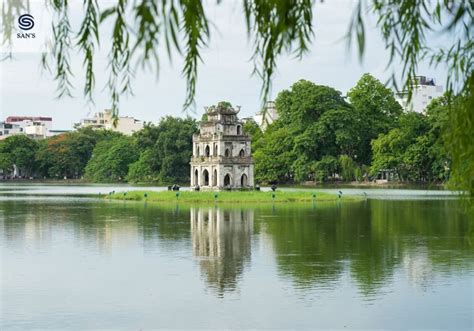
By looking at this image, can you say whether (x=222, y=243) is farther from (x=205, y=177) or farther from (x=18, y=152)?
(x=18, y=152)

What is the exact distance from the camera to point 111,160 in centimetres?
9238

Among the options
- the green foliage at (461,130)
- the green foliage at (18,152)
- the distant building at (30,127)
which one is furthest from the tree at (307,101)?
the distant building at (30,127)

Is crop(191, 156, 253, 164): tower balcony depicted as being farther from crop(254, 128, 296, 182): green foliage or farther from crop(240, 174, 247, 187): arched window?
crop(254, 128, 296, 182): green foliage

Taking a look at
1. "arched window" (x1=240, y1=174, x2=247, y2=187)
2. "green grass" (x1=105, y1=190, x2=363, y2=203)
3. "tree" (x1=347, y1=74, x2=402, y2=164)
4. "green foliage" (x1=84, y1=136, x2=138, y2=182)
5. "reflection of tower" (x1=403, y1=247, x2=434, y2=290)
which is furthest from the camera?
"green foliage" (x1=84, y1=136, x2=138, y2=182)

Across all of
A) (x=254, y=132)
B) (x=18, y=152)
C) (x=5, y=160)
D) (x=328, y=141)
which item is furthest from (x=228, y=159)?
(x=5, y=160)

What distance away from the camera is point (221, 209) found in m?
36.2

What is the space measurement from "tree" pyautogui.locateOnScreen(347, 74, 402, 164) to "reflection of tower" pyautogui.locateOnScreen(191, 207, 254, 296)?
36099 mm

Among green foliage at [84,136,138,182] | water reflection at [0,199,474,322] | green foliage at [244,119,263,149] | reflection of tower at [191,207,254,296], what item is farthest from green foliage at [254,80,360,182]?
reflection of tower at [191,207,254,296]

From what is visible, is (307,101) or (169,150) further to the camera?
(169,150)

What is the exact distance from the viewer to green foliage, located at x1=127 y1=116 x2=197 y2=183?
254 ft

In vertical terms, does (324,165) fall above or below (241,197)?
above

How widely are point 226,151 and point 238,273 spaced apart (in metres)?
29.3

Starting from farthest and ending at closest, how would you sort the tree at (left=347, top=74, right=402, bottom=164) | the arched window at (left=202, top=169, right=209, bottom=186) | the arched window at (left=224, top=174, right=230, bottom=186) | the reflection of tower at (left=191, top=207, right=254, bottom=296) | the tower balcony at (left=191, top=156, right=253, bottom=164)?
the tree at (left=347, top=74, right=402, bottom=164), the arched window at (left=202, top=169, right=209, bottom=186), the arched window at (left=224, top=174, right=230, bottom=186), the tower balcony at (left=191, top=156, right=253, bottom=164), the reflection of tower at (left=191, top=207, right=254, bottom=296)

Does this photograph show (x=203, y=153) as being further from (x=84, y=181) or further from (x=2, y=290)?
(x=84, y=181)
